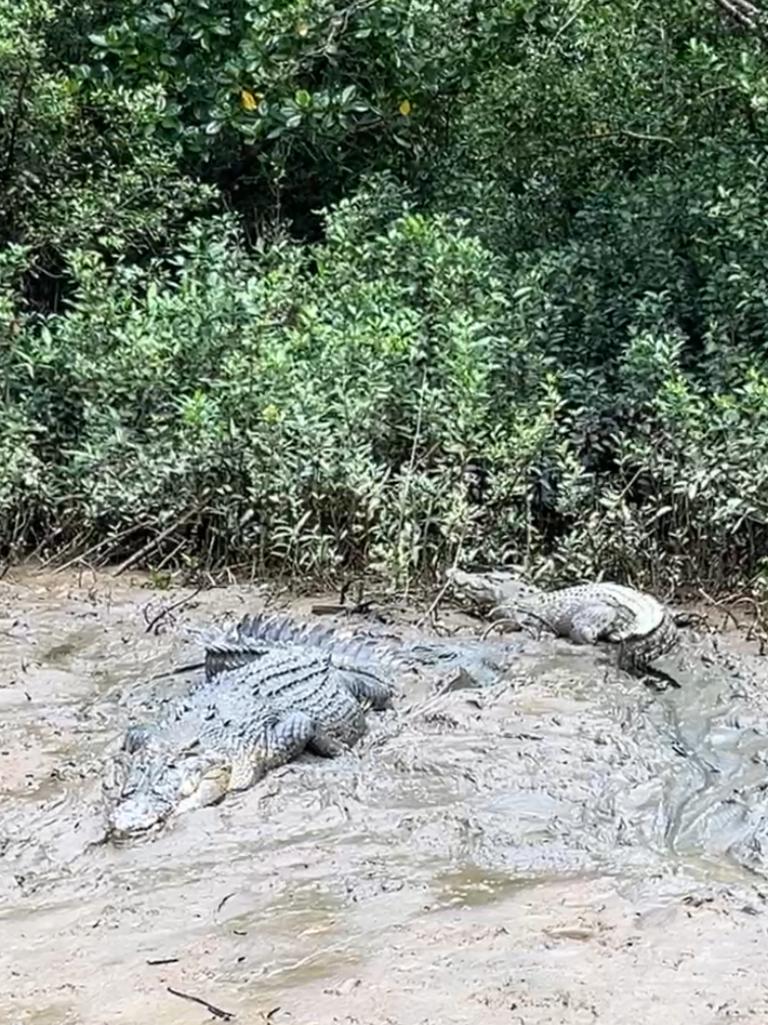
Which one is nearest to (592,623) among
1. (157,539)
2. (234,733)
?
(234,733)

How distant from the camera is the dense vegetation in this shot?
6.80 metres

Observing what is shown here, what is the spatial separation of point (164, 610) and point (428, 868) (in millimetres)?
3207

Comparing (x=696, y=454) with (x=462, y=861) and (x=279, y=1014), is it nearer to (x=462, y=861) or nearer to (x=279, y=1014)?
(x=462, y=861)

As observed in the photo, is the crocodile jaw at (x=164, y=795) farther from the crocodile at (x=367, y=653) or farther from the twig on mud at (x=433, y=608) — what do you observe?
the twig on mud at (x=433, y=608)

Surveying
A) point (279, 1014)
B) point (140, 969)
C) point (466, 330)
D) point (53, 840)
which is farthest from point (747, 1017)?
point (466, 330)

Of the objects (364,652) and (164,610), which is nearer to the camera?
(364,652)

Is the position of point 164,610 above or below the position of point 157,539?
below

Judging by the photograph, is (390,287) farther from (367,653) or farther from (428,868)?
(428,868)

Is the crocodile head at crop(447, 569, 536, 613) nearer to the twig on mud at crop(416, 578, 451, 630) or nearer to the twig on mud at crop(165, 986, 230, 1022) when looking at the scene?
the twig on mud at crop(416, 578, 451, 630)

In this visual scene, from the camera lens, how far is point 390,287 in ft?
25.4

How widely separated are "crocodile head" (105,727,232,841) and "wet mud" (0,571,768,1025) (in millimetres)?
62

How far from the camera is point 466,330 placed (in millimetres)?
7078

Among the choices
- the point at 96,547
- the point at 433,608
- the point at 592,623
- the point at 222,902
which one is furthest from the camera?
the point at 96,547

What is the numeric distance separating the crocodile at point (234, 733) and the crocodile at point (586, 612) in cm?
116
